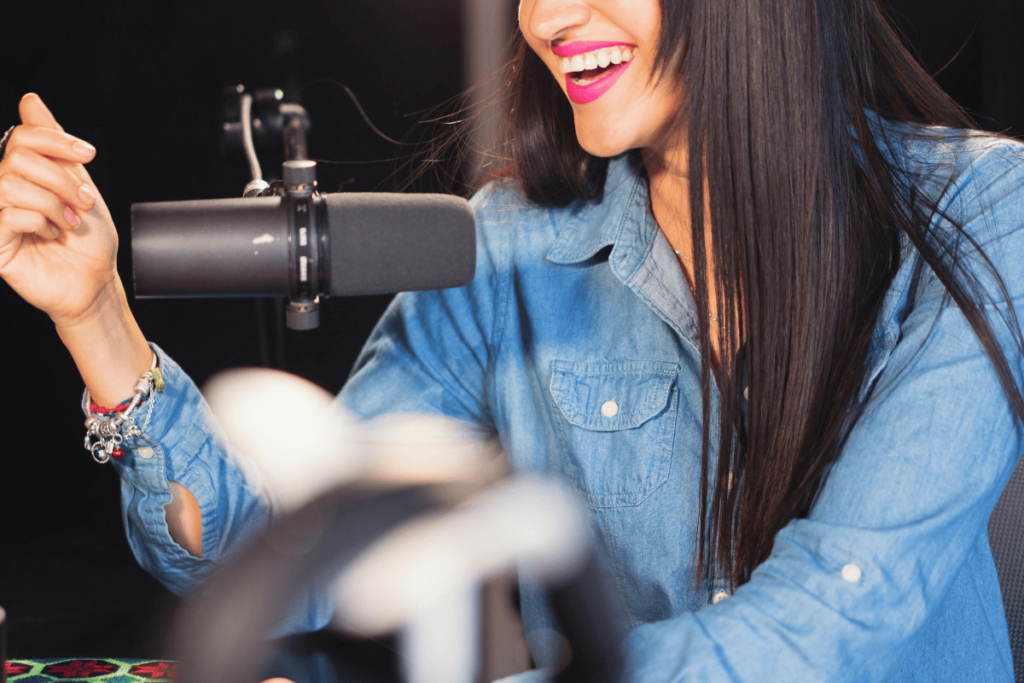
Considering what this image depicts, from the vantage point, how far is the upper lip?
2.80ft

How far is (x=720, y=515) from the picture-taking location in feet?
2.75

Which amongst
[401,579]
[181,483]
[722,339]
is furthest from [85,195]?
[722,339]

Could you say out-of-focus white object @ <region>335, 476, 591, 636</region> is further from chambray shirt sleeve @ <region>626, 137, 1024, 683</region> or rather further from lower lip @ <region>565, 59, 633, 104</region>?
lower lip @ <region>565, 59, 633, 104</region>

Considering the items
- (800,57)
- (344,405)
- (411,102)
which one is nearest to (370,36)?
(411,102)

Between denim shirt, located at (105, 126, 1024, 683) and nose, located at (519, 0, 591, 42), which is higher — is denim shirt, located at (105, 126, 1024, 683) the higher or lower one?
the lower one

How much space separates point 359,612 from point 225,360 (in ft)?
2.86

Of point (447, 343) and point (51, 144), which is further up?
point (51, 144)

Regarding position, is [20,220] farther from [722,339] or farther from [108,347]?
[722,339]

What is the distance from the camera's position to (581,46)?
870 millimetres

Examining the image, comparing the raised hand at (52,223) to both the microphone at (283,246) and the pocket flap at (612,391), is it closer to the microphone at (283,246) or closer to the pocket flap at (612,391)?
the microphone at (283,246)

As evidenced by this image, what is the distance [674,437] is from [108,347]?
0.54 m

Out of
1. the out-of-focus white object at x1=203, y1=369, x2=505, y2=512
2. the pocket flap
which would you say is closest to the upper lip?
the pocket flap

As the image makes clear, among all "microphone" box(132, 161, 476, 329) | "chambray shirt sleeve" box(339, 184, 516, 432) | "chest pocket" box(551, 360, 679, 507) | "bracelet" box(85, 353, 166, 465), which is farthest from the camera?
"chambray shirt sleeve" box(339, 184, 516, 432)

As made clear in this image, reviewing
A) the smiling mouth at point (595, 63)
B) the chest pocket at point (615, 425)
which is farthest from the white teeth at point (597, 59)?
the chest pocket at point (615, 425)
